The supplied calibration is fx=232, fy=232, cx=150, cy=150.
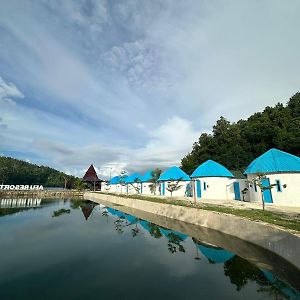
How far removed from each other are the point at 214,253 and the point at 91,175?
2966 inches

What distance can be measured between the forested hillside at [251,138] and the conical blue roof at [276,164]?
1944 cm

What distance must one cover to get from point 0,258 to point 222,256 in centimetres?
1218

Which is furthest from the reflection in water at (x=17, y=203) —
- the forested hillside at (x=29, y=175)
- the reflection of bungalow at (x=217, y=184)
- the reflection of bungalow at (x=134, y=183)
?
the forested hillside at (x=29, y=175)

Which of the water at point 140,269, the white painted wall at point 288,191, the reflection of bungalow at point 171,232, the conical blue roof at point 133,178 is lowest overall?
the water at point 140,269

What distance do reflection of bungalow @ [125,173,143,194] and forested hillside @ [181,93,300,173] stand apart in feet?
47.1

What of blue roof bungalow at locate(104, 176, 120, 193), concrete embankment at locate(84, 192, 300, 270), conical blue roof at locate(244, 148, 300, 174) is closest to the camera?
concrete embankment at locate(84, 192, 300, 270)

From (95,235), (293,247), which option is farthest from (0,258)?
(293,247)

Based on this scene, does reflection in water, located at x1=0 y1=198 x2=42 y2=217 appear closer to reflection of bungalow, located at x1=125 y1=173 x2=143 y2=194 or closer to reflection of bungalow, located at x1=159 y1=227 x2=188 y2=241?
reflection of bungalow, located at x1=125 y1=173 x2=143 y2=194

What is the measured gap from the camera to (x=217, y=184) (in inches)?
1217

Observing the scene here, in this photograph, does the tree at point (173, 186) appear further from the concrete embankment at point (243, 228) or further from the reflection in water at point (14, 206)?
the reflection in water at point (14, 206)

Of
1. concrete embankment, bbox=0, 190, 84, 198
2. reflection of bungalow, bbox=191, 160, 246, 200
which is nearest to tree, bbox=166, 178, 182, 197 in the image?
reflection of bungalow, bbox=191, 160, 246, 200

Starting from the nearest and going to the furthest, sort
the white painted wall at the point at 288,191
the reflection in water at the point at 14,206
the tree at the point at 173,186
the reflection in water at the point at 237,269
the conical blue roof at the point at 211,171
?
the reflection in water at the point at 237,269, the white painted wall at the point at 288,191, the conical blue roof at the point at 211,171, the reflection in water at the point at 14,206, the tree at the point at 173,186

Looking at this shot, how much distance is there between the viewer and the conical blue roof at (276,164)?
910 inches

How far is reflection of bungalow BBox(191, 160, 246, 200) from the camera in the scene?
3083cm
